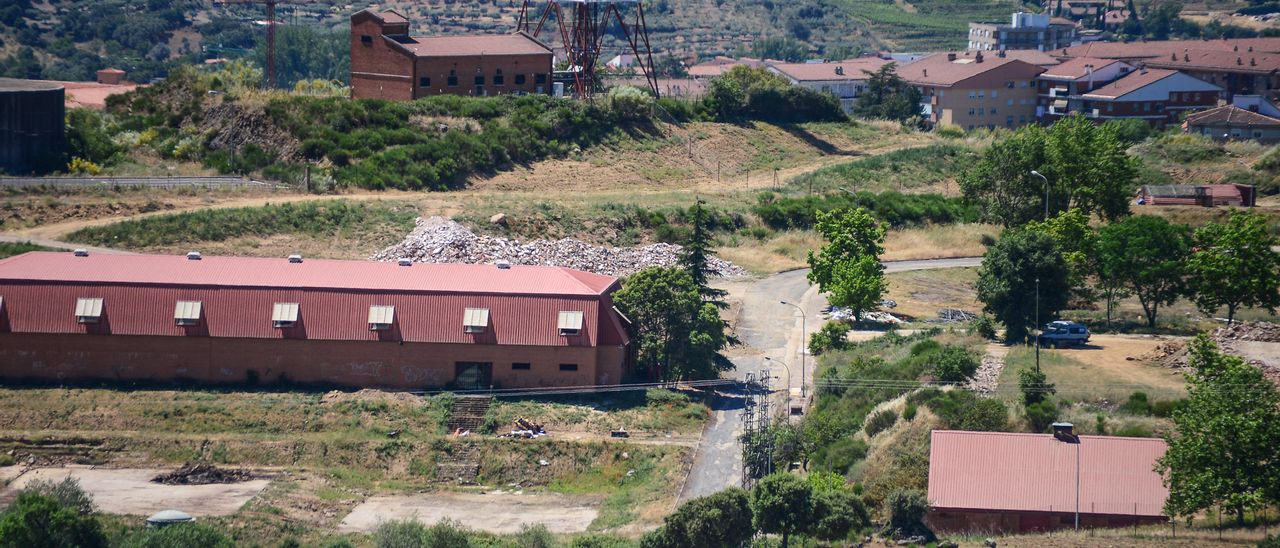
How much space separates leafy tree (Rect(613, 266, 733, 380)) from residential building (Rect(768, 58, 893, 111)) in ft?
257

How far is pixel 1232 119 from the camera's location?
113812mm

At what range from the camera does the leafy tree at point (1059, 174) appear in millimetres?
81375

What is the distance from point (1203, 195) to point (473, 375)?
48.0 m

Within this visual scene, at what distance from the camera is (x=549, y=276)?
203ft

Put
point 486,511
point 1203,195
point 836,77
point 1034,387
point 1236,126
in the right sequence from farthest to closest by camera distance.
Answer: point 836,77 → point 1236,126 → point 1203,195 → point 1034,387 → point 486,511

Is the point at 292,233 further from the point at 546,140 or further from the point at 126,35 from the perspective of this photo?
the point at 126,35

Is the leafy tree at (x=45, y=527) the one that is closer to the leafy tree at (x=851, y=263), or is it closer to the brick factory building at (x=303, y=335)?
the brick factory building at (x=303, y=335)

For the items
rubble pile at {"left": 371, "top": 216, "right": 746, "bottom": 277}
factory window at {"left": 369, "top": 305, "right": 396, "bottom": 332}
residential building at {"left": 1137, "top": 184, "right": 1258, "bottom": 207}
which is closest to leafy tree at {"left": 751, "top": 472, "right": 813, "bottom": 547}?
factory window at {"left": 369, "top": 305, "right": 396, "bottom": 332}

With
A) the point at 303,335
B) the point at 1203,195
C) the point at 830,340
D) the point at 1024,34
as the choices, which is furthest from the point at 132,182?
the point at 1024,34

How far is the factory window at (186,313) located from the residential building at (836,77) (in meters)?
84.6

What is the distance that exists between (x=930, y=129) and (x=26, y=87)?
224 ft

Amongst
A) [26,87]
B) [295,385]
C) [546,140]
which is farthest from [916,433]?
[26,87]

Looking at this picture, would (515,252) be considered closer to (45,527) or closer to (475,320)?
(475,320)

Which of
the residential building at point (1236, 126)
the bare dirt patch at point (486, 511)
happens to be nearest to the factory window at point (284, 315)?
the bare dirt patch at point (486, 511)
